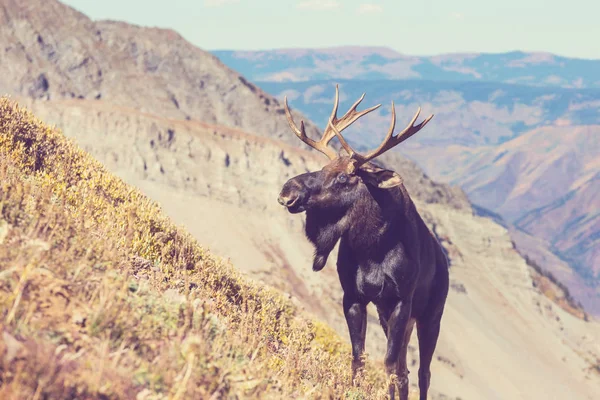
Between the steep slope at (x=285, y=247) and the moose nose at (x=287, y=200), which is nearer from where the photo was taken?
the moose nose at (x=287, y=200)

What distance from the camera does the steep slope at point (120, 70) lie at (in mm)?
56344

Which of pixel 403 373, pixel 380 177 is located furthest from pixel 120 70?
pixel 403 373

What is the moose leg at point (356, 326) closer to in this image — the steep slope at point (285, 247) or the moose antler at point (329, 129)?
the moose antler at point (329, 129)

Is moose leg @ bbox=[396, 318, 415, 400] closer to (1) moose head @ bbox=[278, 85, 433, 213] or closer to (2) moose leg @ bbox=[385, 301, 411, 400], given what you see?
(2) moose leg @ bbox=[385, 301, 411, 400]

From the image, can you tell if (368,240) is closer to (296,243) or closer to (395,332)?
(395,332)

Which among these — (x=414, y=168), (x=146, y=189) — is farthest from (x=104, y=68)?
(x=414, y=168)

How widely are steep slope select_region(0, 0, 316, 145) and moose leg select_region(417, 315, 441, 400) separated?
1998 inches

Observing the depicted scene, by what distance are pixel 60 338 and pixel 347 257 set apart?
3645mm

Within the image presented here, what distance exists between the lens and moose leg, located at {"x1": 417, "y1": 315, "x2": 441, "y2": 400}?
26.7ft

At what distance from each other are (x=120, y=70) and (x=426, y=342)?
191 feet

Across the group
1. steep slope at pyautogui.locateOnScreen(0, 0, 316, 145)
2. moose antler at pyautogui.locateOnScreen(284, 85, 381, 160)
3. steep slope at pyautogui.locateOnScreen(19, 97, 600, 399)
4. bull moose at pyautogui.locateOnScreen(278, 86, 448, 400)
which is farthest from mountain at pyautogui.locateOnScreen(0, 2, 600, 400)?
bull moose at pyautogui.locateOnScreen(278, 86, 448, 400)

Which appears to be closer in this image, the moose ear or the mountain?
the moose ear

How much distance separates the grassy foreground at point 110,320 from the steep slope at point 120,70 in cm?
5079

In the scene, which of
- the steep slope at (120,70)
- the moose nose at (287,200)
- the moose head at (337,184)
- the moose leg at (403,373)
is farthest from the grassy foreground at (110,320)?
the steep slope at (120,70)
